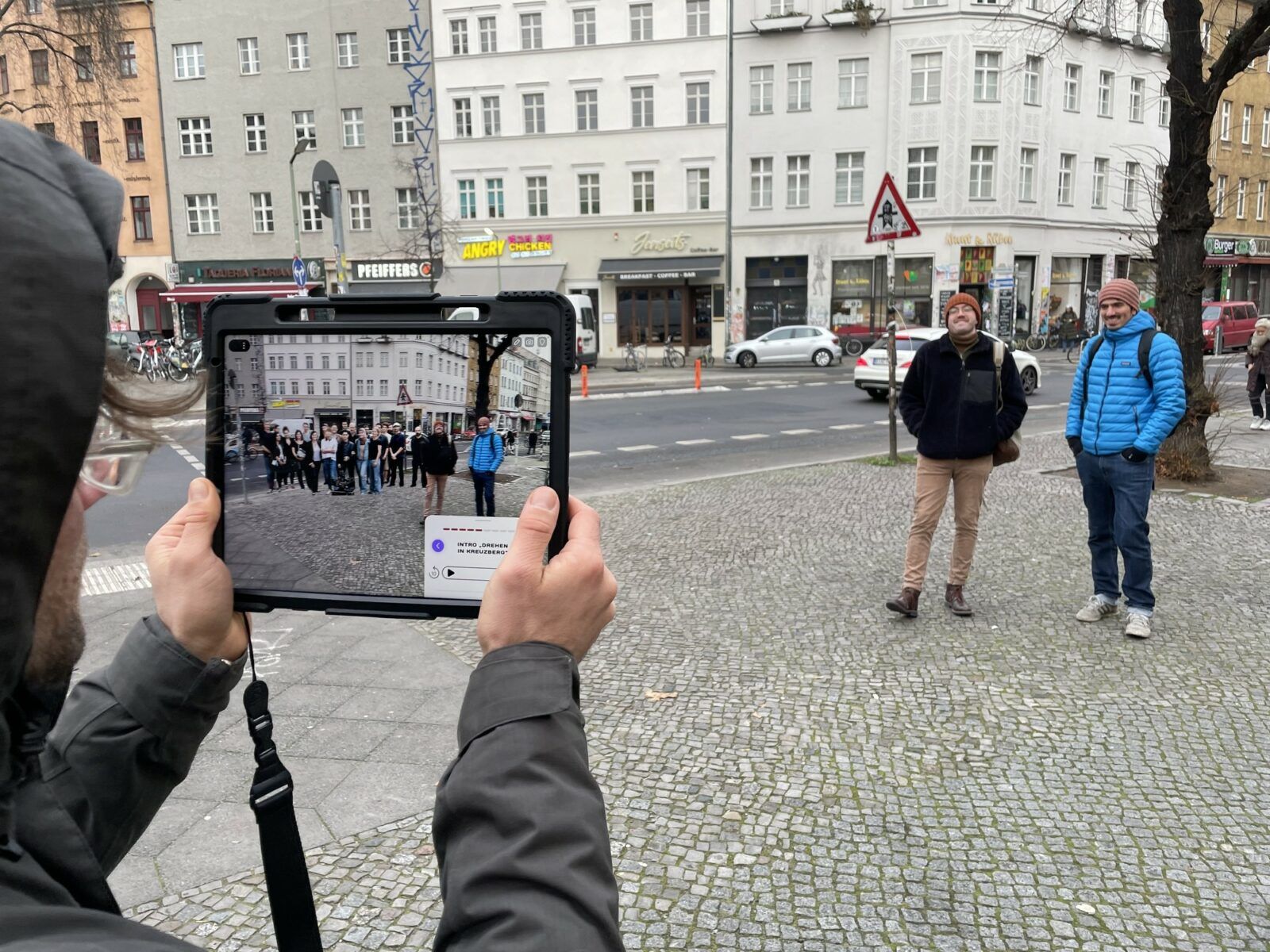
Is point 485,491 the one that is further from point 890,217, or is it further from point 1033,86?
point 1033,86

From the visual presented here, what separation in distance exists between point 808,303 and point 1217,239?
71.8 feet

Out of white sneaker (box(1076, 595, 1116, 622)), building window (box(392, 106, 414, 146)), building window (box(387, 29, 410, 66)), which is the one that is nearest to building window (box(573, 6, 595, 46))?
building window (box(387, 29, 410, 66))

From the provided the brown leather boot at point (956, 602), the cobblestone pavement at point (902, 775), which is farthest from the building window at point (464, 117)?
the brown leather boot at point (956, 602)

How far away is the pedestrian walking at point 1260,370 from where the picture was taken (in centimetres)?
1489

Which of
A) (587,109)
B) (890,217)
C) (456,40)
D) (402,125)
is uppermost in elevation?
(456,40)

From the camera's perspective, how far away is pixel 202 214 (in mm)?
43594

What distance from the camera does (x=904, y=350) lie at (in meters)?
20.9

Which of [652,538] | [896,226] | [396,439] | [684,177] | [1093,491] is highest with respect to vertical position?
[684,177]

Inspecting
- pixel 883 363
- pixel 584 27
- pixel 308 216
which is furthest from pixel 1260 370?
Answer: pixel 308 216

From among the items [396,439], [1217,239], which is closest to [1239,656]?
[396,439]

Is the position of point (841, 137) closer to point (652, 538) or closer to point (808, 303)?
point (808, 303)

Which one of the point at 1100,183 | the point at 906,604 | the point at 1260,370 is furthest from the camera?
the point at 1100,183

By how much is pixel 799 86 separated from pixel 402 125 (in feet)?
56.3

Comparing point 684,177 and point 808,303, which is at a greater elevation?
point 684,177
